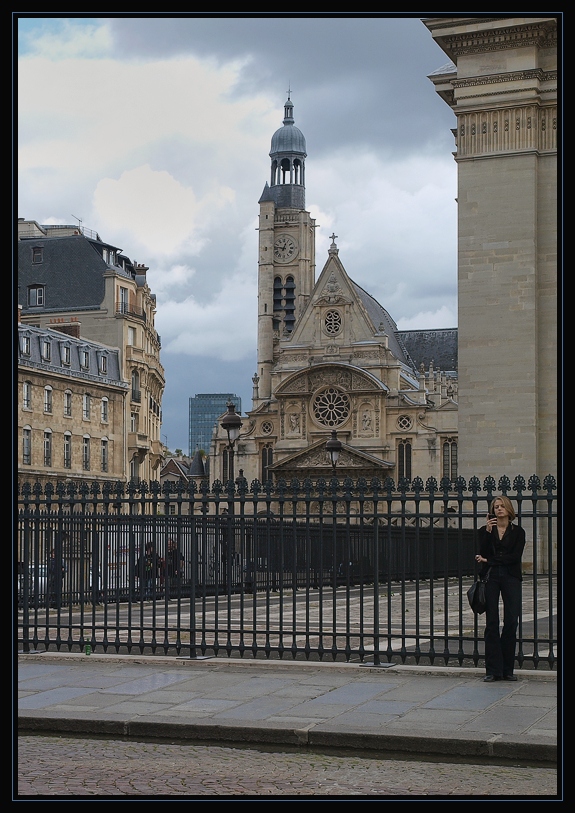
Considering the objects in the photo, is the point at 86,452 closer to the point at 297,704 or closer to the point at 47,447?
the point at 47,447

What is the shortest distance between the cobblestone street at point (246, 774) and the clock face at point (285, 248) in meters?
77.7

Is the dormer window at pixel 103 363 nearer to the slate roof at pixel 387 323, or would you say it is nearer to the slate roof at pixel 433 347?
the slate roof at pixel 387 323

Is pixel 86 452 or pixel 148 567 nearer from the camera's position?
pixel 148 567

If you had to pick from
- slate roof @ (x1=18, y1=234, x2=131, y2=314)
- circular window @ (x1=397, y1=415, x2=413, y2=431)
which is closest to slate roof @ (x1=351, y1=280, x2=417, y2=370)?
circular window @ (x1=397, y1=415, x2=413, y2=431)

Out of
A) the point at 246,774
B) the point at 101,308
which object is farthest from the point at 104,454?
the point at 246,774

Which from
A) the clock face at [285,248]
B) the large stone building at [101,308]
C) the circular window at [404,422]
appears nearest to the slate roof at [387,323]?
the circular window at [404,422]

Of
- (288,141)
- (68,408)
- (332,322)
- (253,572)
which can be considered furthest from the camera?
(288,141)

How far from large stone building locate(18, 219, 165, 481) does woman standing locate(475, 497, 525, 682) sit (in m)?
50.5

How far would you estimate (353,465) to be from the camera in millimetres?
66875

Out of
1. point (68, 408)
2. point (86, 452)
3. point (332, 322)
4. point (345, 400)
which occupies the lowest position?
point (86, 452)

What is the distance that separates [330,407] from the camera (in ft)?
227

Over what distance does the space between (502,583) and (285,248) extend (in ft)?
250

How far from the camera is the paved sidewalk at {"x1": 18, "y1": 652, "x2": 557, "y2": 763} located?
23.4 ft
